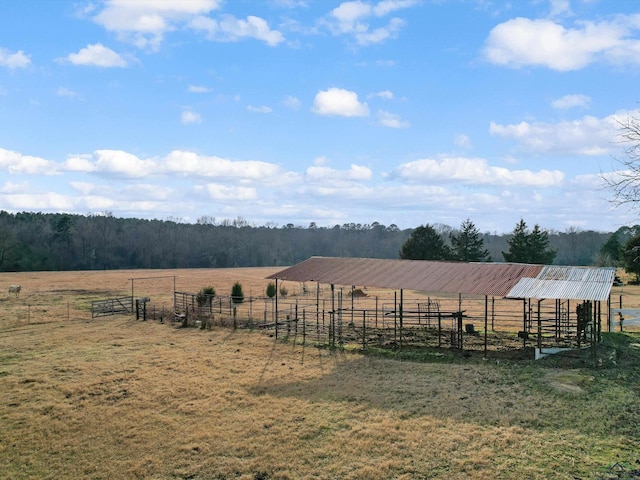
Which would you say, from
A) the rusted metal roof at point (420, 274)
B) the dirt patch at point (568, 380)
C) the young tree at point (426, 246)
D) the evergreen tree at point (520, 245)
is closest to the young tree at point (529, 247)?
the evergreen tree at point (520, 245)

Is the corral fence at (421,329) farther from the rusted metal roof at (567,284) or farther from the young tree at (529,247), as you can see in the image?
the young tree at (529,247)

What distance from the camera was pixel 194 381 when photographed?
50.4 feet

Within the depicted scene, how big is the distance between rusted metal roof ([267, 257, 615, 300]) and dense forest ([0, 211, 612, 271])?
38.9m

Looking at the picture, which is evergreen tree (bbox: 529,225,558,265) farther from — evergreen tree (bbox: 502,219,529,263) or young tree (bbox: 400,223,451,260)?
young tree (bbox: 400,223,451,260)

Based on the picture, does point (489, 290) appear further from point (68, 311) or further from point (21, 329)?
point (68, 311)

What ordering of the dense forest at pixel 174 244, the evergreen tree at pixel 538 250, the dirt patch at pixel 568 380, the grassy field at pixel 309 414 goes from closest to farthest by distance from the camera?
the grassy field at pixel 309 414
the dirt patch at pixel 568 380
the evergreen tree at pixel 538 250
the dense forest at pixel 174 244

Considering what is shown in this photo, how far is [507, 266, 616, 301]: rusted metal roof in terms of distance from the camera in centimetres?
1675

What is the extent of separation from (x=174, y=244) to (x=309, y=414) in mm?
96419

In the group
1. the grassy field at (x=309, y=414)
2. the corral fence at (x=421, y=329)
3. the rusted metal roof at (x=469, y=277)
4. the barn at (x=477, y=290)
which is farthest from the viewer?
the corral fence at (x=421, y=329)

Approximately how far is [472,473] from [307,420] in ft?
13.7

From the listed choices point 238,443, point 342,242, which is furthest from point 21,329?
point 342,242

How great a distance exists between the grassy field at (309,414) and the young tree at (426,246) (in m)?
30.8

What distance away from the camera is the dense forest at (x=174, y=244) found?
8116cm

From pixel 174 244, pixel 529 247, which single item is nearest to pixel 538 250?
pixel 529 247
